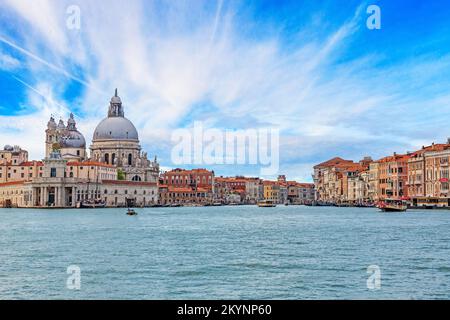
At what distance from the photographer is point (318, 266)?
54.4 ft

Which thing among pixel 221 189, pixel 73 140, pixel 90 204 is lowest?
pixel 90 204

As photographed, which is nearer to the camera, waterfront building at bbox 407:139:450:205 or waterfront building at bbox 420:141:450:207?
waterfront building at bbox 420:141:450:207

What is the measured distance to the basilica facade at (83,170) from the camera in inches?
3314

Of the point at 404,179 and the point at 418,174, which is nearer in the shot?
the point at 418,174

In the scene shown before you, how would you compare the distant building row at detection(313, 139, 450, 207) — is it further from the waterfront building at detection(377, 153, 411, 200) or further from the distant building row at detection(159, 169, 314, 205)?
the distant building row at detection(159, 169, 314, 205)

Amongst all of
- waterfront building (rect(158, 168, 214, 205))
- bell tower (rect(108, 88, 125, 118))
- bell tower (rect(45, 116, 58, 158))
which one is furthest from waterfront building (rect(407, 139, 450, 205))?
bell tower (rect(45, 116, 58, 158))

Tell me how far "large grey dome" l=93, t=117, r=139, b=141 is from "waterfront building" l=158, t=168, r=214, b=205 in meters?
12.1

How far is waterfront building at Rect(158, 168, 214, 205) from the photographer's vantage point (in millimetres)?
109500

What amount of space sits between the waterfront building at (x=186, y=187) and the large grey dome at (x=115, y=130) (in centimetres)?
1208

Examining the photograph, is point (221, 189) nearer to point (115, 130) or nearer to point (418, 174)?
point (115, 130)

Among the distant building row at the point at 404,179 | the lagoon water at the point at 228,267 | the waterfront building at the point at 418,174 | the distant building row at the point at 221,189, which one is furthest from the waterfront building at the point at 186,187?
the lagoon water at the point at 228,267

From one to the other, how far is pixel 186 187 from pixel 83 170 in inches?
1161

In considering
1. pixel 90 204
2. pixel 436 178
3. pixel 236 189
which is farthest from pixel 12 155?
pixel 436 178

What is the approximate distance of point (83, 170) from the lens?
86750 mm
